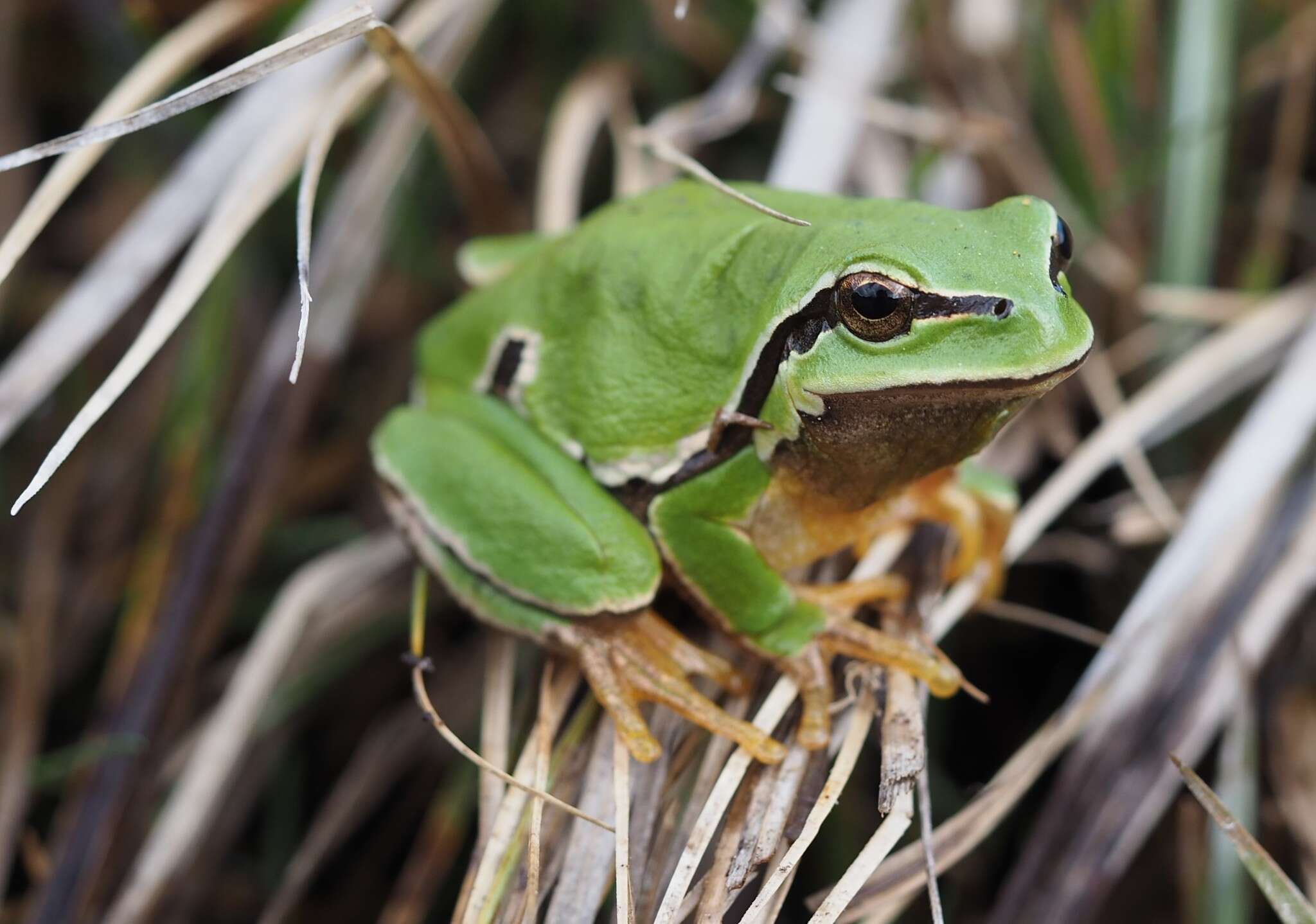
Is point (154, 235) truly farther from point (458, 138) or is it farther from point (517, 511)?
point (517, 511)

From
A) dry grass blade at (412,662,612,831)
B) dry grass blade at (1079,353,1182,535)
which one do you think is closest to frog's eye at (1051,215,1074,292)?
dry grass blade at (1079,353,1182,535)

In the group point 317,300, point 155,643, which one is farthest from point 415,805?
point 317,300

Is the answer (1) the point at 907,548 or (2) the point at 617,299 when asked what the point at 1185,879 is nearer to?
(1) the point at 907,548

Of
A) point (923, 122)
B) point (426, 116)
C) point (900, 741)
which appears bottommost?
point (900, 741)

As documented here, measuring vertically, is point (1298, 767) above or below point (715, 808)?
below

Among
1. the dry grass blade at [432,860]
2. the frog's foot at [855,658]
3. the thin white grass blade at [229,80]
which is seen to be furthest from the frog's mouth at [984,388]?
the dry grass blade at [432,860]

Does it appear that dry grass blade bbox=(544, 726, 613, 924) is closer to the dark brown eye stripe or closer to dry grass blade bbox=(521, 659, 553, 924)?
dry grass blade bbox=(521, 659, 553, 924)

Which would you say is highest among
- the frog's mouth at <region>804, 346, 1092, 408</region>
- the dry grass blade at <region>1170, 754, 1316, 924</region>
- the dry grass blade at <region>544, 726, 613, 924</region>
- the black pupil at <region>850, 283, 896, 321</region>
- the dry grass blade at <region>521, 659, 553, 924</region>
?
the black pupil at <region>850, 283, 896, 321</region>

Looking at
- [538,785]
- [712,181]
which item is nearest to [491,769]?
[538,785]
